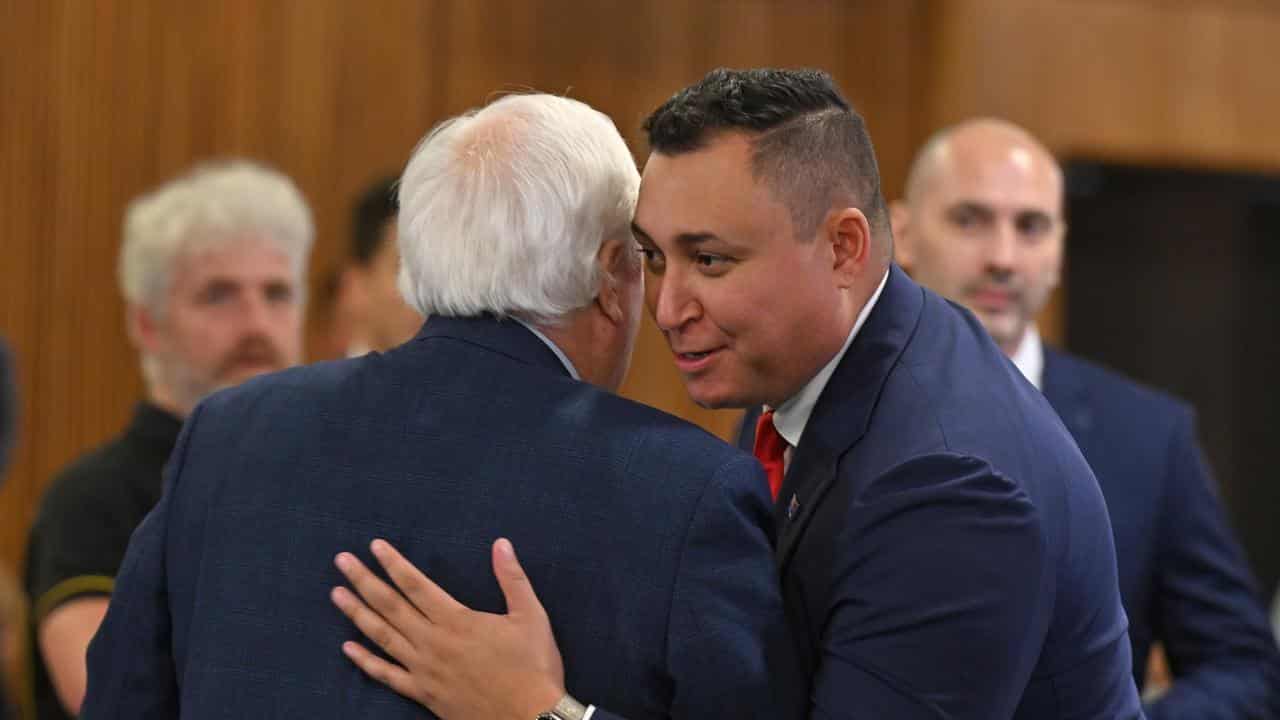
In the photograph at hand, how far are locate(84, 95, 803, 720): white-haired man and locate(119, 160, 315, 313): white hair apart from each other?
139cm

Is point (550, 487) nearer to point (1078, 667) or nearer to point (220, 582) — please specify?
point (220, 582)

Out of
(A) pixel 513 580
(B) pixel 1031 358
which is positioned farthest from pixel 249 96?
(A) pixel 513 580

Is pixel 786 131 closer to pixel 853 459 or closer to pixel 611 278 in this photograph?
pixel 611 278

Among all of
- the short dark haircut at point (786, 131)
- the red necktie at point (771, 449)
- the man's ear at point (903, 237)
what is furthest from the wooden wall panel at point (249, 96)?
the short dark haircut at point (786, 131)

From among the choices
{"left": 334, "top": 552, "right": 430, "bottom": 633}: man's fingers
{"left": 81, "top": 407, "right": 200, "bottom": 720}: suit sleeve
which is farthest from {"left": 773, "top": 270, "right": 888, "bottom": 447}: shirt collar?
{"left": 81, "top": 407, "right": 200, "bottom": 720}: suit sleeve

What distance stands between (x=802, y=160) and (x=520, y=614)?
651mm

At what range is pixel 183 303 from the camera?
3305 mm

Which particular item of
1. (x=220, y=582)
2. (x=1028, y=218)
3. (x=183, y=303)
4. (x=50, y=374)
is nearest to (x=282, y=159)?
(x=50, y=374)

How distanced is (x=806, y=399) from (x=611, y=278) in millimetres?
323

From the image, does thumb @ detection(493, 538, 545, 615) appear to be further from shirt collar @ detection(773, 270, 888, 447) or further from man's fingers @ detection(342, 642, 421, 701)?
shirt collar @ detection(773, 270, 888, 447)

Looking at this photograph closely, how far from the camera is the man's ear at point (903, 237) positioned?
11.6ft

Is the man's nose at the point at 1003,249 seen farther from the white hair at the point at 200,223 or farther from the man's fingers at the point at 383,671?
the man's fingers at the point at 383,671

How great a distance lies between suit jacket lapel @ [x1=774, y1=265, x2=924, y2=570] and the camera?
198 centimetres

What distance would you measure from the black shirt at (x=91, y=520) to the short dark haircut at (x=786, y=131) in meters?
1.16
